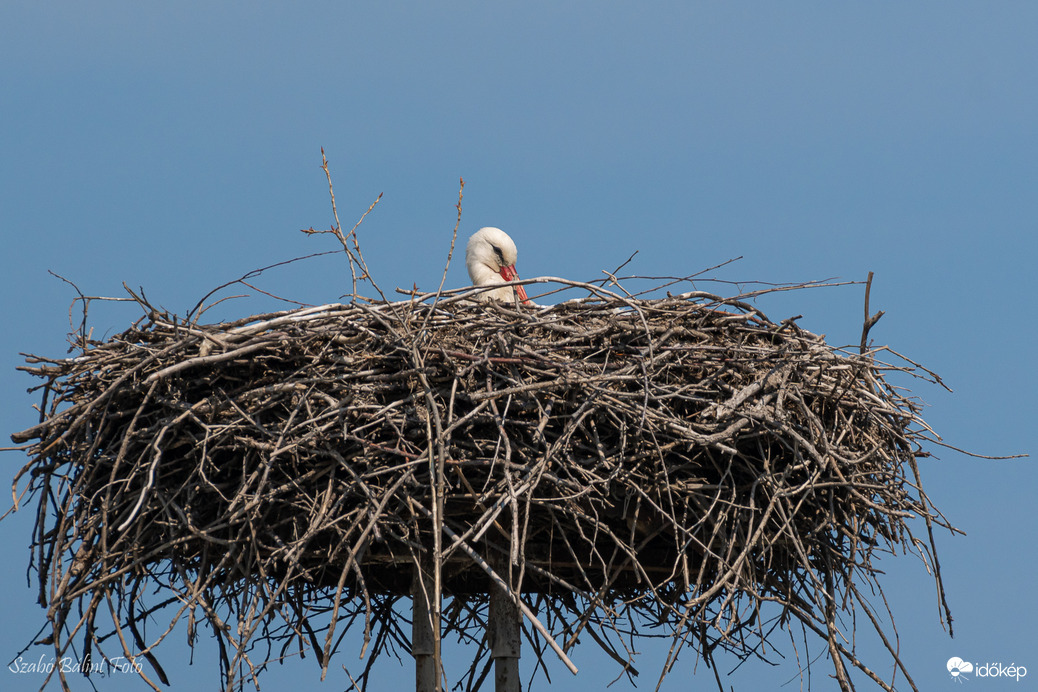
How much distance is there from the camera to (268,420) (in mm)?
4625

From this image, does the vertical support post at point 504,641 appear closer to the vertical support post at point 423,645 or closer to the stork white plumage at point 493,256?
the vertical support post at point 423,645

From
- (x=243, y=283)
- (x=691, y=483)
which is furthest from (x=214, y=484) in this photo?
(x=691, y=483)

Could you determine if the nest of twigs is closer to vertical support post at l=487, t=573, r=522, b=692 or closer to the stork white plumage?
vertical support post at l=487, t=573, r=522, b=692

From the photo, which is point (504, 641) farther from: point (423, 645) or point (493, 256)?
point (493, 256)

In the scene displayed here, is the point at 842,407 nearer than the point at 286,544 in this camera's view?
No

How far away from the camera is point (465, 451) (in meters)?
4.54

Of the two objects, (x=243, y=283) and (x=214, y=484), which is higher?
(x=243, y=283)

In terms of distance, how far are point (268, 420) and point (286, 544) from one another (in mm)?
463

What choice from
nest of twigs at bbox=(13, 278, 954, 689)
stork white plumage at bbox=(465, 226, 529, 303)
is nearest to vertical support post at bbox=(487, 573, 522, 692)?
nest of twigs at bbox=(13, 278, 954, 689)

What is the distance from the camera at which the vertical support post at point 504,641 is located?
5020mm

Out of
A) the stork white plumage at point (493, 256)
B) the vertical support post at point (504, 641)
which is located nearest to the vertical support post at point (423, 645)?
the vertical support post at point (504, 641)

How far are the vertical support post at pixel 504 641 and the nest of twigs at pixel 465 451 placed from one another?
129 millimetres

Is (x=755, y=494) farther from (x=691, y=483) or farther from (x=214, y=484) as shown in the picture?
(x=214, y=484)

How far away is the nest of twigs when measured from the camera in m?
4.46
